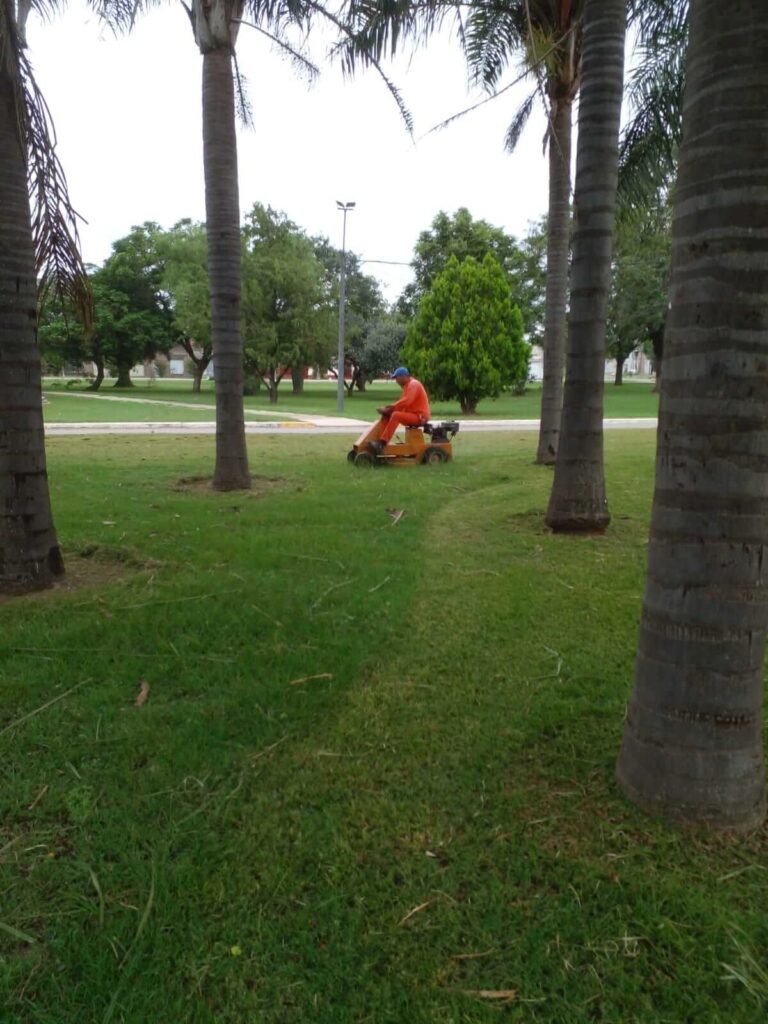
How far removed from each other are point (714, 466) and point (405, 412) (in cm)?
931

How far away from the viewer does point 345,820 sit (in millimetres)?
2553

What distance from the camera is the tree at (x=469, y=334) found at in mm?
27781

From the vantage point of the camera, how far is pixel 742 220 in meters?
2.16

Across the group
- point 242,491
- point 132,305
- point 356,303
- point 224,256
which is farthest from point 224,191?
point 132,305

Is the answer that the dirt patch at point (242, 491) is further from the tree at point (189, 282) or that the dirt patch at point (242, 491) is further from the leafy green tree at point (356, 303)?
the leafy green tree at point (356, 303)

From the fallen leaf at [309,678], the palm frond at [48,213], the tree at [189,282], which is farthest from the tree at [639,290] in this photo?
the fallen leaf at [309,678]

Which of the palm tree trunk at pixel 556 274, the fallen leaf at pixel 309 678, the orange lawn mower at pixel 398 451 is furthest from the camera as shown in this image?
the orange lawn mower at pixel 398 451

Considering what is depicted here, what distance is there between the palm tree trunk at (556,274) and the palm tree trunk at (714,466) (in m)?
7.79

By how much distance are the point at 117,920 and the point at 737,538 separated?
7.36 ft

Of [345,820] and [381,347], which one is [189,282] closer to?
[381,347]

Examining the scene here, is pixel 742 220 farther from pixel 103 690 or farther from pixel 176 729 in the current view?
pixel 103 690

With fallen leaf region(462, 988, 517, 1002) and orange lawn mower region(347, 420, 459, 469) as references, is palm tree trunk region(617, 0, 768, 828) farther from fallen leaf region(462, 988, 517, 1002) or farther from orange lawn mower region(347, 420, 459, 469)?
orange lawn mower region(347, 420, 459, 469)

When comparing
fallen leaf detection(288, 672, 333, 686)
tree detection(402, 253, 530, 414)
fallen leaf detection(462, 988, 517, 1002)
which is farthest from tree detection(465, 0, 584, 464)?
tree detection(402, 253, 530, 414)

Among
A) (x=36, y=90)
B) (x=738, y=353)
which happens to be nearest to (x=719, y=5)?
(x=738, y=353)
